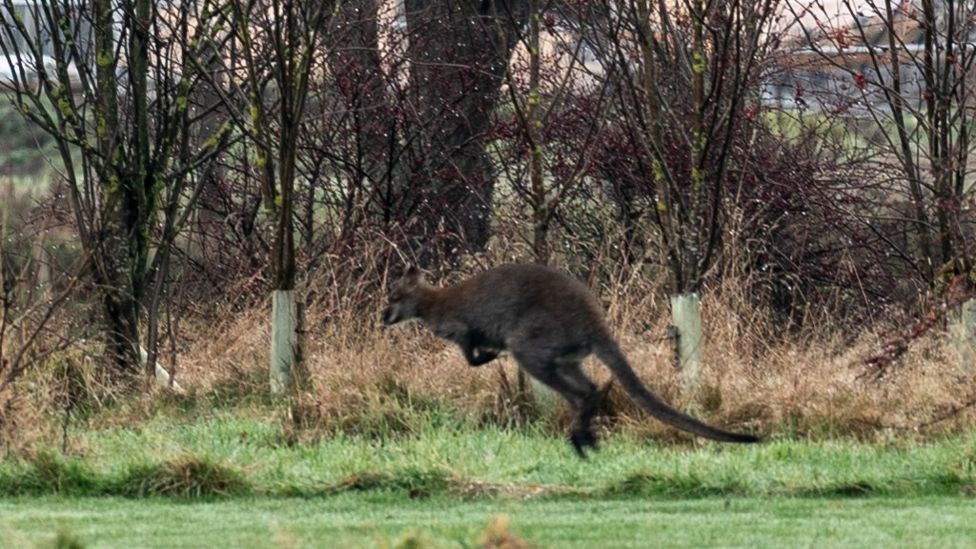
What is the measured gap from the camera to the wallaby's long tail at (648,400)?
917cm

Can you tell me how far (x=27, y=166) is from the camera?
120ft

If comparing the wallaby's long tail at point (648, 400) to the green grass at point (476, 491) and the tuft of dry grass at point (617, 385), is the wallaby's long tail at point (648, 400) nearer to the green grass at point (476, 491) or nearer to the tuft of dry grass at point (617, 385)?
the green grass at point (476, 491)

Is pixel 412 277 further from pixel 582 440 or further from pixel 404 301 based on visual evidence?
pixel 582 440

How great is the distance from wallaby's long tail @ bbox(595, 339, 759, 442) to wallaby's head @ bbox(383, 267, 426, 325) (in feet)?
4.37

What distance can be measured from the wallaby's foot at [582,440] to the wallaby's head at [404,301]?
142cm

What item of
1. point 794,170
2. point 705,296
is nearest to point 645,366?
point 705,296

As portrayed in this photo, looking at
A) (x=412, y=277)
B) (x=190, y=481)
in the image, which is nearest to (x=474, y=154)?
(x=412, y=277)

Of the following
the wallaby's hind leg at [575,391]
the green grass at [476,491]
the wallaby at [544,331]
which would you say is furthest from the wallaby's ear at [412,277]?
the wallaby's hind leg at [575,391]

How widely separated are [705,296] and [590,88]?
5.77 metres

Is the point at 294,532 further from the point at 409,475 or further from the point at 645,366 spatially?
the point at 645,366

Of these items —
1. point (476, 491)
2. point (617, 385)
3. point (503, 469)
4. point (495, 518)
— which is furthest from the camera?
point (617, 385)

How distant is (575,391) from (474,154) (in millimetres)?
8807

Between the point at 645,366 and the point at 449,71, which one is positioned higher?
the point at 449,71

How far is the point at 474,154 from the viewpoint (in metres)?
18.5
